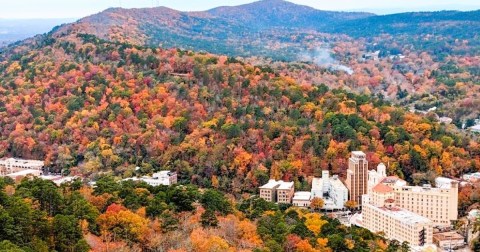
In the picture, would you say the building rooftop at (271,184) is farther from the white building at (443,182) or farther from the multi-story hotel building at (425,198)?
the white building at (443,182)

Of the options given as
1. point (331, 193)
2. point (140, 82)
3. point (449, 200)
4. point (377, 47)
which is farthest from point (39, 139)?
point (377, 47)

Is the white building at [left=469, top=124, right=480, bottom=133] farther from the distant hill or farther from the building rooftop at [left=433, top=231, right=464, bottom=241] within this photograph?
the distant hill

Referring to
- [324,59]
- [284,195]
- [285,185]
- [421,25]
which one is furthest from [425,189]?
[421,25]

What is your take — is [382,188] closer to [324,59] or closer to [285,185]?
[285,185]

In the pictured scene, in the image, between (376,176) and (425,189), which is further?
(376,176)

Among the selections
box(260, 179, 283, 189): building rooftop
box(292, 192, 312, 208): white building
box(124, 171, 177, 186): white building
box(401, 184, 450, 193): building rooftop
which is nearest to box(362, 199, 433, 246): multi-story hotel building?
box(401, 184, 450, 193): building rooftop

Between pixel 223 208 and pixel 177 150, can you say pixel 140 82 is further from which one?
pixel 223 208
